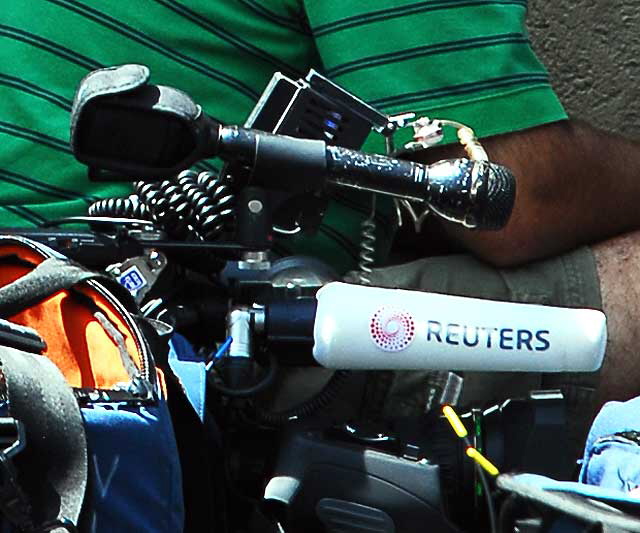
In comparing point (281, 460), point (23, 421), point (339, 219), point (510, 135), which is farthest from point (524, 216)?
point (23, 421)

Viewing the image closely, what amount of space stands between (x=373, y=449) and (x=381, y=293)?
0.14 m

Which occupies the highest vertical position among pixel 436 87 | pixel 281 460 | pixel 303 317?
pixel 436 87

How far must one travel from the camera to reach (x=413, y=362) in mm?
1328

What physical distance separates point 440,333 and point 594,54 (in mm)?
1103

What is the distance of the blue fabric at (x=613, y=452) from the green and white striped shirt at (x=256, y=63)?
40 centimetres

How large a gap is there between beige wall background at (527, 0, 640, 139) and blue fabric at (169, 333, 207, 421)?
1.14 meters

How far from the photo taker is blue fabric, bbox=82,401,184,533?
42.2 inches

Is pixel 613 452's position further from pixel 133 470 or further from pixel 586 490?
pixel 133 470

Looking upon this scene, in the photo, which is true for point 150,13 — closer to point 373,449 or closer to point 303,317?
point 303,317

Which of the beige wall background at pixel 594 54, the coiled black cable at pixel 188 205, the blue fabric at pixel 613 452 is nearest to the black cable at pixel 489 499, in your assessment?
the blue fabric at pixel 613 452

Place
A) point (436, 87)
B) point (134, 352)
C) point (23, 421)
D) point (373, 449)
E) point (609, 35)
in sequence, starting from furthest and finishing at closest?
point (609, 35)
point (436, 87)
point (373, 449)
point (134, 352)
point (23, 421)

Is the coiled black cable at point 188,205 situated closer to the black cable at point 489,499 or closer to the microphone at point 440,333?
the microphone at point 440,333

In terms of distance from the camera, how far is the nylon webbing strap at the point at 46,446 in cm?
102

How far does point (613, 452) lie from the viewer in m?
1.21
